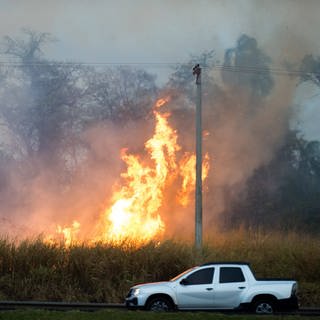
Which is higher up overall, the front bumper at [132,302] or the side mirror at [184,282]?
the side mirror at [184,282]

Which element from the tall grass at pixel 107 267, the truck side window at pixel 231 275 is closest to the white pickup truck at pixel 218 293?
the truck side window at pixel 231 275

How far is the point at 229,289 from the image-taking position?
15.9 meters

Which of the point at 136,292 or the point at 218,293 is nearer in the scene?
the point at 218,293

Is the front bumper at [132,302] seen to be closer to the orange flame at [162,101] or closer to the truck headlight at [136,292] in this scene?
the truck headlight at [136,292]

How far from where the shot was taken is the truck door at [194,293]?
15.8m

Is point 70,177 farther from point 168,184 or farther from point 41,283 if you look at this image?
point 41,283

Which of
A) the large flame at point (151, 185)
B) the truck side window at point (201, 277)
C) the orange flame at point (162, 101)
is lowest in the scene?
the truck side window at point (201, 277)

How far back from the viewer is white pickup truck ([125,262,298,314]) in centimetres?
1552

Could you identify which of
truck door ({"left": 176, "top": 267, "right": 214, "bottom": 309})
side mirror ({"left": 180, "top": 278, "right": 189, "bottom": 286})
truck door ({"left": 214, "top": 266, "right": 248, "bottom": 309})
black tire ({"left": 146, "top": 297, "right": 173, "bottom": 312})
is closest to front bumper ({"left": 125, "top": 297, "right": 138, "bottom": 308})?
black tire ({"left": 146, "top": 297, "right": 173, "bottom": 312})

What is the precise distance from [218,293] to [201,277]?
2.12 ft

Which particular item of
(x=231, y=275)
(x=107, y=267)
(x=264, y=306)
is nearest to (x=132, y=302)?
(x=231, y=275)

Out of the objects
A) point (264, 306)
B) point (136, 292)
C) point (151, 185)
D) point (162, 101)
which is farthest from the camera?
point (162, 101)

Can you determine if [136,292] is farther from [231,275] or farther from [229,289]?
[231,275]

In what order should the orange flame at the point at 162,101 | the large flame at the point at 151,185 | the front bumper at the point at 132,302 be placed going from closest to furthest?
the front bumper at the point at 132,302 < the large flame at the point at 151,185 < the orange flame at the point at 162,101
